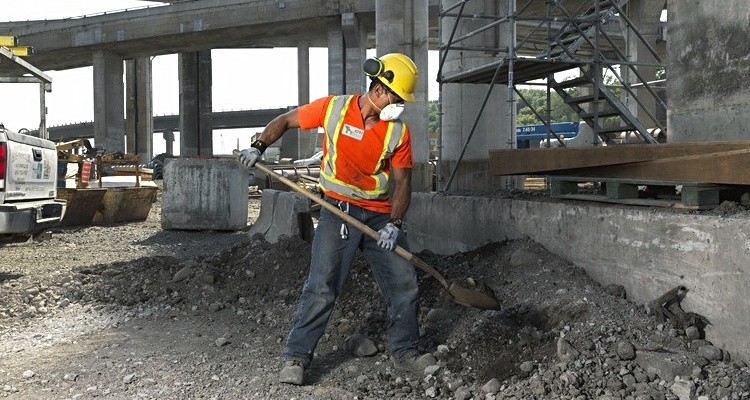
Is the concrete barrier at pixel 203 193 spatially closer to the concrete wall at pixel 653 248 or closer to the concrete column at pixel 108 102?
the concrete wall at pixel 653 248

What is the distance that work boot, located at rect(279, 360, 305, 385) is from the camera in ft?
14.5

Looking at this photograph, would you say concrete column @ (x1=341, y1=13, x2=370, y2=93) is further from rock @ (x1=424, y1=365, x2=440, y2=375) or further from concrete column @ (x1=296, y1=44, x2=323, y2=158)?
rock @ (x1=424, y1=365, x2=440, y2=375)

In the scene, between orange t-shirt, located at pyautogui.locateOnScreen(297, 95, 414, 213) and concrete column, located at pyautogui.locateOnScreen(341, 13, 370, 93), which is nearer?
orange t-shirt, located at pyautogui.locateOnScreen(297, 95, 414, 213)

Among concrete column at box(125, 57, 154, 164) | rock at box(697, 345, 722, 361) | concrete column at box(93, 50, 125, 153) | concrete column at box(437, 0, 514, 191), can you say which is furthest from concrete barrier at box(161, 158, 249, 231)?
concrete column at box(125, 57, 154, 164)

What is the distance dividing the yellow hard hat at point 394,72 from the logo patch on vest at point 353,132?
1.08 ft

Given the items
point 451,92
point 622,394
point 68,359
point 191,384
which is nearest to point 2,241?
point 68,359

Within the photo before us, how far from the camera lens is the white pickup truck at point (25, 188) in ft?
24.1

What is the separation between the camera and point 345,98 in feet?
15.3

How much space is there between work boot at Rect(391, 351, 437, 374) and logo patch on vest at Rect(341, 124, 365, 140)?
4.80ft

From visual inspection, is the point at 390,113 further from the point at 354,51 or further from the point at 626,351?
the point at 354,51

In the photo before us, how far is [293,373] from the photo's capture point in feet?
14.6

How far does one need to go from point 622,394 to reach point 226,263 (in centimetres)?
490

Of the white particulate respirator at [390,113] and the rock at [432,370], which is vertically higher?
the white particulate respirator at [390,113]

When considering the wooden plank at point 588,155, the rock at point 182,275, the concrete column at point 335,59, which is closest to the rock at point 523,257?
the wooden plank at point 588,155
